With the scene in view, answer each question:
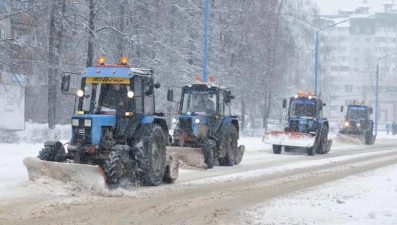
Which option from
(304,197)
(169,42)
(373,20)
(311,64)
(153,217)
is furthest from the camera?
(373,20)

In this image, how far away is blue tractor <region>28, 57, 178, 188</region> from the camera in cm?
1305

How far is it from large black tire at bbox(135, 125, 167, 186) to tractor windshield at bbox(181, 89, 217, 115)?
5.71 meters

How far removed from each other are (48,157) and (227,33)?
27.0m

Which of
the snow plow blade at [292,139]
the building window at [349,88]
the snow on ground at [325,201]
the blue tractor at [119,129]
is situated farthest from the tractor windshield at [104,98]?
the building window at [349,88]

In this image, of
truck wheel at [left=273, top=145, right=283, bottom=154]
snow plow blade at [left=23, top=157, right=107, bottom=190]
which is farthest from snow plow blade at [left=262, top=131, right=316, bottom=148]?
snow plow blade at [left=23, top=157, right=107, bottom=190]

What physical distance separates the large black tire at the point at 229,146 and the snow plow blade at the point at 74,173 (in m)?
8.15

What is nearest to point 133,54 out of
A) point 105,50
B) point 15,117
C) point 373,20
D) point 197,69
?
point 105,50

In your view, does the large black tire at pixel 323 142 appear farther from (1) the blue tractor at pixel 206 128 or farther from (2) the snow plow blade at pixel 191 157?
(2) the snow plow blade at pixel 191 157

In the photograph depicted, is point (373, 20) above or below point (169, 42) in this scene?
above

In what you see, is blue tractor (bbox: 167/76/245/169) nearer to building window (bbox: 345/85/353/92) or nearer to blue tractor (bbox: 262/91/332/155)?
blue tractor (bbox: 262/91/332/155)

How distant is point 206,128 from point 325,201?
7.59 meters

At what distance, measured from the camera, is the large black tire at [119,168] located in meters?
12.3

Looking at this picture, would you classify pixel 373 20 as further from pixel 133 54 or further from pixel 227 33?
pixel 133 54

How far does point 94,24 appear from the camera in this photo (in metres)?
29.4
